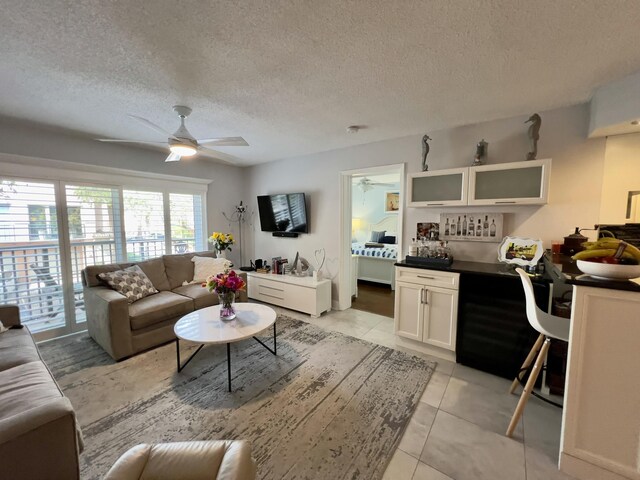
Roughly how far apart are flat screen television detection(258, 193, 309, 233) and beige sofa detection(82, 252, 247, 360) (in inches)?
62.0

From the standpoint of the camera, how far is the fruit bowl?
1281 mm

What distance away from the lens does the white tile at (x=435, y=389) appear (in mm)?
2006

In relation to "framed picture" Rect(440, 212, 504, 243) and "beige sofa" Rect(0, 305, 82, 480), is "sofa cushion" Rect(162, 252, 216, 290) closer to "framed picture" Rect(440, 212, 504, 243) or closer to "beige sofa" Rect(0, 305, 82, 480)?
"beige sofa" Rect(0, 305, 82, 480)

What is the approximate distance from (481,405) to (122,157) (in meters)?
4.82

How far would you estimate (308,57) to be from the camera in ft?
5.30

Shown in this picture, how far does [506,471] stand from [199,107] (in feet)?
11.3

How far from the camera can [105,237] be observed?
3389mm

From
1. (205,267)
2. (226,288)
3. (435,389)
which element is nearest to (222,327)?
(226,288)

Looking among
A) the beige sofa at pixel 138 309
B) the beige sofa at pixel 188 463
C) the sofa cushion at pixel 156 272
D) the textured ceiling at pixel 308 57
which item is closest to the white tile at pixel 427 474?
the beige sofa at pixel 188 463

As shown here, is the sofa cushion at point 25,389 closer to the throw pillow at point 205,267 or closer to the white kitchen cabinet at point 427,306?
the throw pillow at point 205,267

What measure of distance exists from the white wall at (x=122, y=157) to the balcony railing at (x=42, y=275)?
1.02m

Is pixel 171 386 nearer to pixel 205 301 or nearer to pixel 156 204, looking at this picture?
pixel 205 301

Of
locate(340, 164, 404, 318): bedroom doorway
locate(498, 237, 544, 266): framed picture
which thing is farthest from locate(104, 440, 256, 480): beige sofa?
locate(340, 164, 404, 318): bedroom doorway

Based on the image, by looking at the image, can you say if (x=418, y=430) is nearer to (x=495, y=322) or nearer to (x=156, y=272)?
(x=495, y=322)
